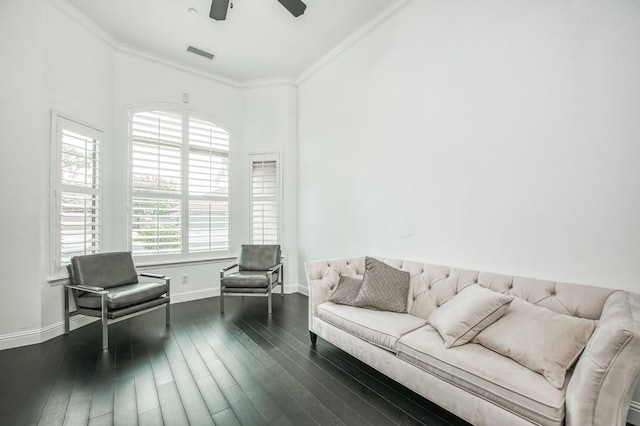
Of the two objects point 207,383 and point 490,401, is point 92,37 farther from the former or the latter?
point 490,401

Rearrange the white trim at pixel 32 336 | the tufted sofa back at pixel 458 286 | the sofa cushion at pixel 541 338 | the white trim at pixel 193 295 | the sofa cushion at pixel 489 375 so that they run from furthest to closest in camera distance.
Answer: the white trim at pixel 193 295 → the white trim at pixel 32 336 → the tufted sofa back at pixel 458 286 → the sofa cushion at pixel 541 338 → the sofa cushion at pixel 489 375

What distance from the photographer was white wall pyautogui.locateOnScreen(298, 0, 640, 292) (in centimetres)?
183

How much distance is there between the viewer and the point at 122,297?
2.90 meters

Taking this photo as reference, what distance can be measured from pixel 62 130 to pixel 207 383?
3.22 metres

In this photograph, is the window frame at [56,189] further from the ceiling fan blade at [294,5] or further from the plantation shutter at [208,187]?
the ceiling fan blade at [294,5]

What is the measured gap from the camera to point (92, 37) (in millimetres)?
3564

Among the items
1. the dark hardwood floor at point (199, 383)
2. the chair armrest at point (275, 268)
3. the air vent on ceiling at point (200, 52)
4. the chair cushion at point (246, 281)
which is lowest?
the dark hardwood floor at point (199, 383)

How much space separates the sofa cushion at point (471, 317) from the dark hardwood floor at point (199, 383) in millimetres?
506

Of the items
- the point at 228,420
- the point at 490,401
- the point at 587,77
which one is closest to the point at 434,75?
the point at 587,77

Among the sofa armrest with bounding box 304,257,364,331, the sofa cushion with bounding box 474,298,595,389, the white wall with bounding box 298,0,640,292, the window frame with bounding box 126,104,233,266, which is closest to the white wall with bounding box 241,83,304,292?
the window frame with bounding box 126,104,233,266

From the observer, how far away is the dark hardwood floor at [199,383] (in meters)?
1.82

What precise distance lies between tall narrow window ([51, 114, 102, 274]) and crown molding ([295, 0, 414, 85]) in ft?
10.4

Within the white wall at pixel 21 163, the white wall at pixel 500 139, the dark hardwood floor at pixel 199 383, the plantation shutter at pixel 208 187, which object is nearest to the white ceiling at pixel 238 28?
the white wall at pixel 500 139

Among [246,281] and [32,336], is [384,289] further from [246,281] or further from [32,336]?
[32,336]
